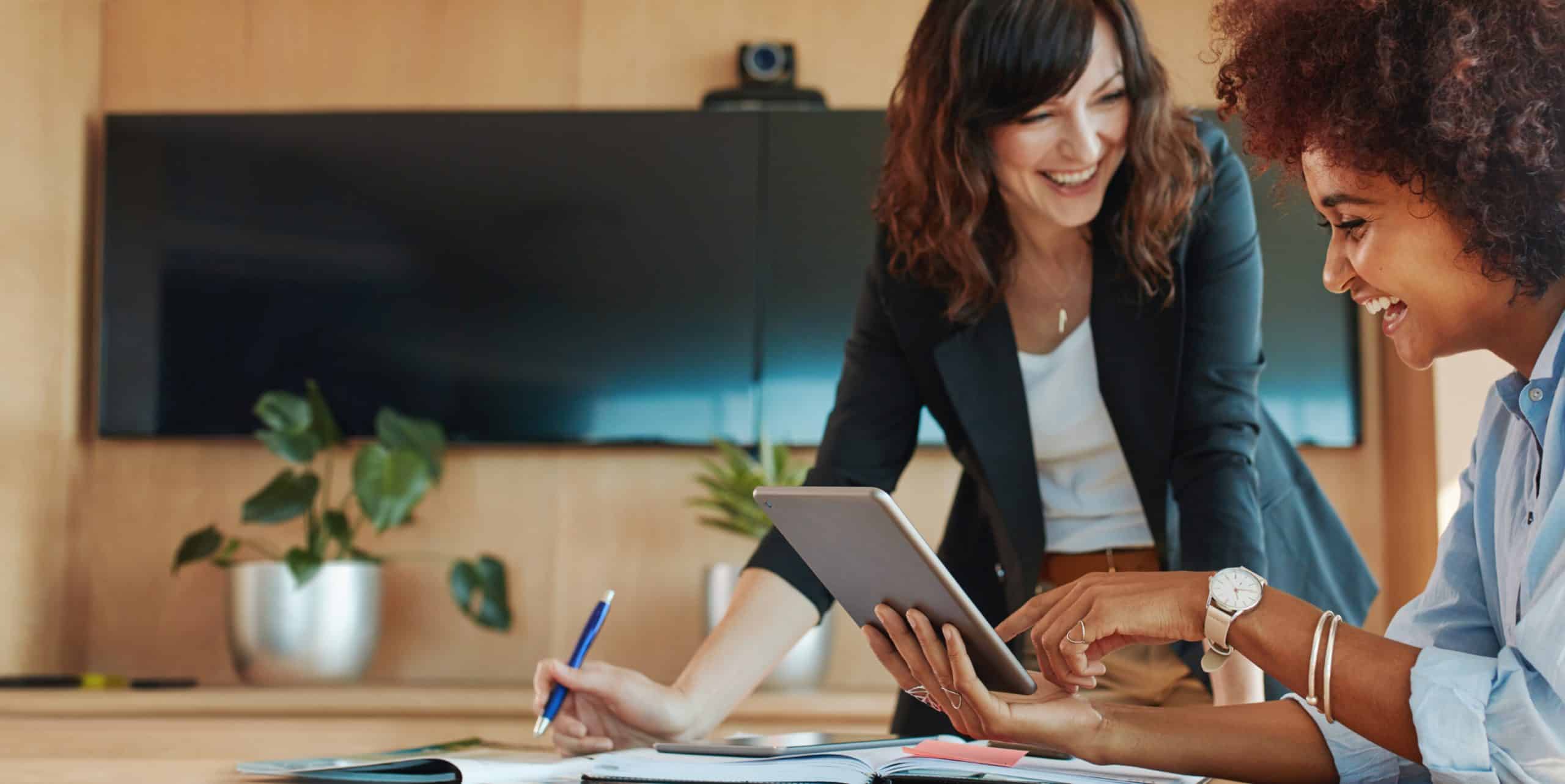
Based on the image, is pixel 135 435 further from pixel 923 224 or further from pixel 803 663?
pixel 923 224

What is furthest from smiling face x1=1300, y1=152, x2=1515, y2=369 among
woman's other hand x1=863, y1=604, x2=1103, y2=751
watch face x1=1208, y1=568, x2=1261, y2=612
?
woman's other hand x1=863, y1=604, x2=1103, y2=751

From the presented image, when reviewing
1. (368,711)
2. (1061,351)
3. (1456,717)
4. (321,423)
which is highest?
(1061,351)

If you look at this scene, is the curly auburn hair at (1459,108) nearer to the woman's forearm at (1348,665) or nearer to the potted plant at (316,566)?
the woman's forearm at (1348,665)

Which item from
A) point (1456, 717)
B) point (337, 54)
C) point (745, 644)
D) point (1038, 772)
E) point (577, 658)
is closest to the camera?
point (1456, 717)

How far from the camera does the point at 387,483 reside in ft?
10.1

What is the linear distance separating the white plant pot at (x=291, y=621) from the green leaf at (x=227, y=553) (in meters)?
0.04

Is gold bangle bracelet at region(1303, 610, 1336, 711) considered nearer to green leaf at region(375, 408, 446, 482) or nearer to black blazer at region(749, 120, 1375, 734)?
black blazer at region(749, 120, 1375, 734)

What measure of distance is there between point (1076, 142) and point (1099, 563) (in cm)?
43

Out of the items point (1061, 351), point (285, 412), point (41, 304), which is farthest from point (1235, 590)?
point (41, 304)

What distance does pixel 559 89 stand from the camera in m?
Result: 3.58

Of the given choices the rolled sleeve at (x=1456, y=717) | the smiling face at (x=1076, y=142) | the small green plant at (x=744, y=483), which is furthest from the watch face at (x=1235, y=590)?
the small green plant at (x=744, y=483)

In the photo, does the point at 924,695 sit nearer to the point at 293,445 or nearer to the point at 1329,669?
the point at 1329,669

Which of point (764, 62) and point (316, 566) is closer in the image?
point (316, 566)

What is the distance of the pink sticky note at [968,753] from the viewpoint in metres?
0.97
